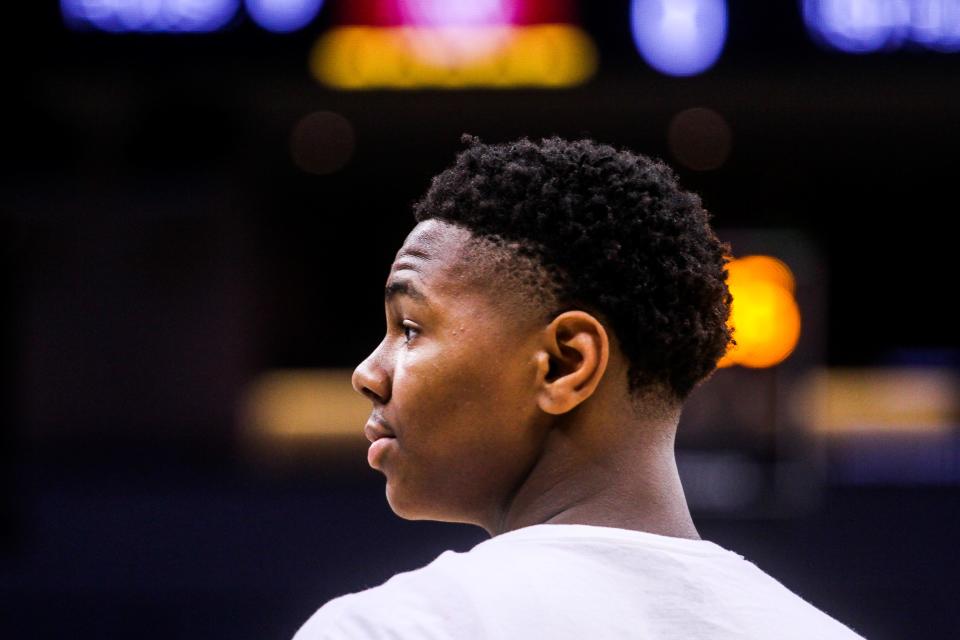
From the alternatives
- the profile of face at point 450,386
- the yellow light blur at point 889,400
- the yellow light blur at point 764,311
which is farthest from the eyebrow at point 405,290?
the yellow light blur at point 889,400

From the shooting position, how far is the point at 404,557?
6352mm

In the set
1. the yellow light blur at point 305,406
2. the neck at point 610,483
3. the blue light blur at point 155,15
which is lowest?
the yellow light blur at point 305,406

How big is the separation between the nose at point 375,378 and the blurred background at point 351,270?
4406 mm

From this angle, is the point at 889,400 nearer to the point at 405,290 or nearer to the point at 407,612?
the point at 405,290

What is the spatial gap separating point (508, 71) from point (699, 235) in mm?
5253

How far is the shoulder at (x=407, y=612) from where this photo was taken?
39.8 inches

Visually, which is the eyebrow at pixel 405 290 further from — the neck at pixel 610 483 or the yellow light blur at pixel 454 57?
the yellow light blur at pixel 454 57

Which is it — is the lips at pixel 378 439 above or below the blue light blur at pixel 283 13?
below

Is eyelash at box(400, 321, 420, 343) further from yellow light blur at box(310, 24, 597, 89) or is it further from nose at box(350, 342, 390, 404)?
yellow light blur at box(310, 24, 597, 89)

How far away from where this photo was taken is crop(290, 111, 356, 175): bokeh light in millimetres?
9016

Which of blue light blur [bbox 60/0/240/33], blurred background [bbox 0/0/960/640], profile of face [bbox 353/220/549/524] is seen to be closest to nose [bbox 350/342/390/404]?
profile of face [bbox 353/220/549/524]

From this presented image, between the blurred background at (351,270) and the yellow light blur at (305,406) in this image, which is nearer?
the blurred background at (351,270)

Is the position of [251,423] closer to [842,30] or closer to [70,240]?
[70,240]

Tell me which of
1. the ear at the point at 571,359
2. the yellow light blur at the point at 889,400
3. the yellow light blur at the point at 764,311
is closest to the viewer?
the ear at the point at 571,359
